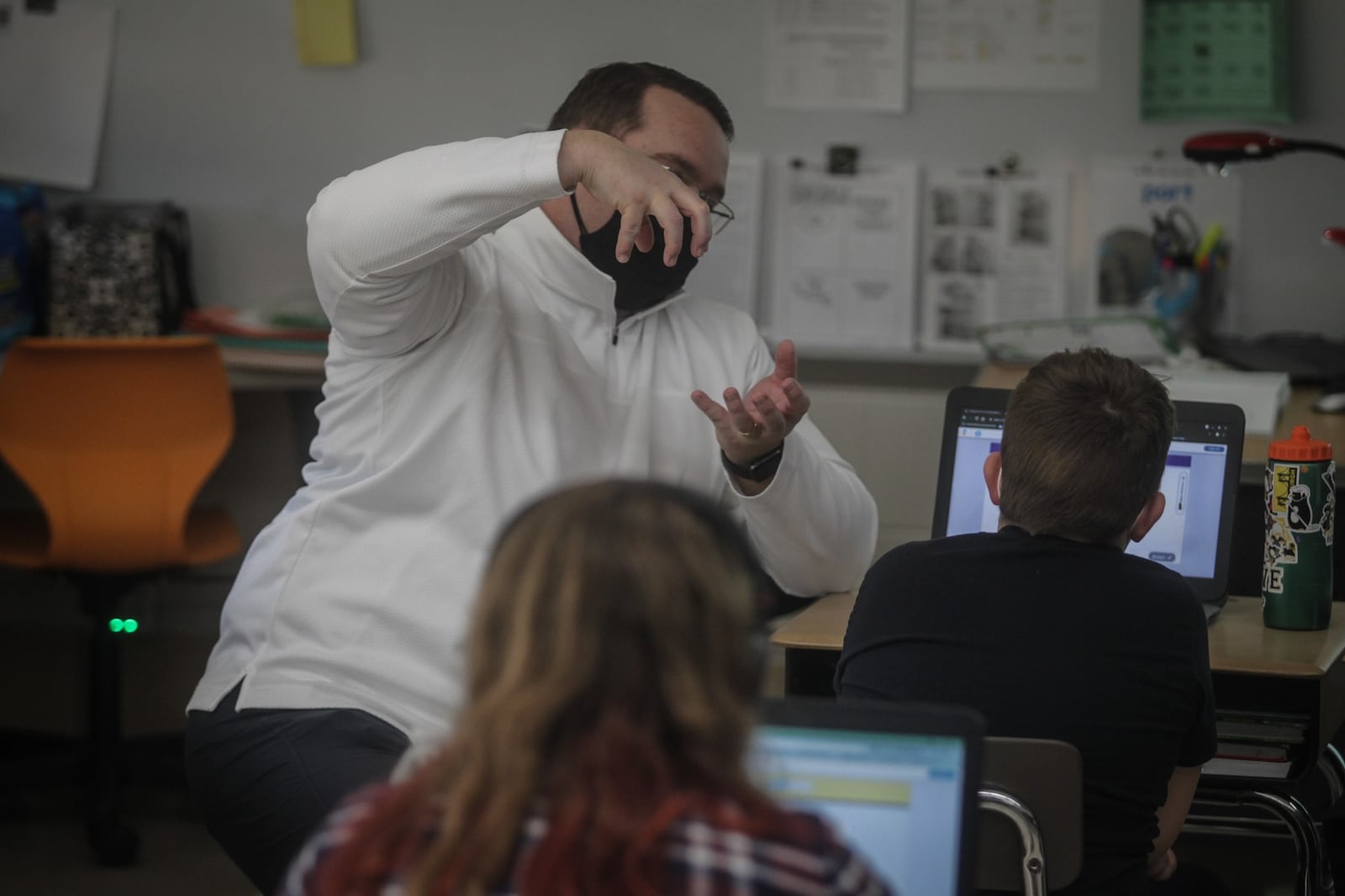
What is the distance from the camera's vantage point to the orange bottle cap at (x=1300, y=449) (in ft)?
6.21

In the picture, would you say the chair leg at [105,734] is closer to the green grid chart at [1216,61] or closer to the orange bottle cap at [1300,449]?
the orange bottle cap at [1300,449]

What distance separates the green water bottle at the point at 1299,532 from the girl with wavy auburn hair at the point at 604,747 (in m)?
1.31

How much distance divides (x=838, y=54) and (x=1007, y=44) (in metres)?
0.36

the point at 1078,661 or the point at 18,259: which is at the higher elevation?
the point at 18,259

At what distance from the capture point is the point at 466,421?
5.66 feet

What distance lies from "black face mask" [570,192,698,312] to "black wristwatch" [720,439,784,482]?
0.77 feet

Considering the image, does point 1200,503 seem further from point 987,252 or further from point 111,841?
point 111,841

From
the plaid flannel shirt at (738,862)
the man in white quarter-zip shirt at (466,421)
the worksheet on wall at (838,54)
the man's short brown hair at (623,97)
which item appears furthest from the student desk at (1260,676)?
the worksheet on wall at (838,54)

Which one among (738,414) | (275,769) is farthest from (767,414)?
(275,769)

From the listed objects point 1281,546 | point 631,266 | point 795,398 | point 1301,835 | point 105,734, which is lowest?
point 105,734

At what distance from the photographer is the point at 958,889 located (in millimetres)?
1046

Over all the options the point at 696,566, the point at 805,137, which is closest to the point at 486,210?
the point at 696,566

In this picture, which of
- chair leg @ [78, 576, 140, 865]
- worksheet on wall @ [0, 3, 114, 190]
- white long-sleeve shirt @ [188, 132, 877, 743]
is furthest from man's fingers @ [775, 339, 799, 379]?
worksheet on wall @ [0, 3, 114, 190]

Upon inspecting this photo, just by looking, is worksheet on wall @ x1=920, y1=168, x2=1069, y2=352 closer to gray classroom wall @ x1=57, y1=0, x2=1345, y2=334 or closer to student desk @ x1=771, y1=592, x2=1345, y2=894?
gray classroom wall @ x1=57, y1=0, x2=1345, y2=334
